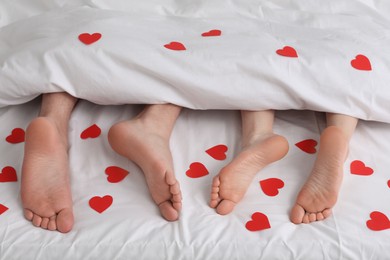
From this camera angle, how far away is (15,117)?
1403 mm

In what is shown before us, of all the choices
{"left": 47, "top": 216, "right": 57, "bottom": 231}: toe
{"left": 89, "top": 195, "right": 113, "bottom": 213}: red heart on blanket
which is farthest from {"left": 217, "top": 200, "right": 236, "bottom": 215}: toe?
{"left": 47, "top": 216, "right": 57, "bottom": 231}: toe

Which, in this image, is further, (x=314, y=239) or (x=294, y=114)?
(x=294, y=114)

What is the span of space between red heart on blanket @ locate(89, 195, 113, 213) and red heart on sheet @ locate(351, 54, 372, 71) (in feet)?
2.13

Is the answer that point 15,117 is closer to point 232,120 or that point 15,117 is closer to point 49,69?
point 49,69

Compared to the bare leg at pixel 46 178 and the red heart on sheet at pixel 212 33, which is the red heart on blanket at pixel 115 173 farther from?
the red heart on sheet at pixel 212 33

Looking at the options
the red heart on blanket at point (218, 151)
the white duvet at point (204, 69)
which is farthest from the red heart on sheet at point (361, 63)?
the red heart on blanket at point (218, 151)

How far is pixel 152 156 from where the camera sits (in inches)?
46.7

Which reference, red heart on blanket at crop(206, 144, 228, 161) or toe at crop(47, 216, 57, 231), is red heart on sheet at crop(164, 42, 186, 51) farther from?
toe at crop(47, 216, 57, 231)

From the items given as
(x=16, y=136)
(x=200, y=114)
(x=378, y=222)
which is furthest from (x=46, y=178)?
(x=378, y=222)

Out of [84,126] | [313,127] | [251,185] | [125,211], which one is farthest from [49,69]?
[313,127]

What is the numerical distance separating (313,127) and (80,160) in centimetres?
57

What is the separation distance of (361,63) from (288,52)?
0.18 metres

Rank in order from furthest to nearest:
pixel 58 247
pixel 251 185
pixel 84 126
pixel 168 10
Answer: pixel 168 10
pixel 84 126
pixel 251 185
pixel 58 247

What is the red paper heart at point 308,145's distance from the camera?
1301 mm
